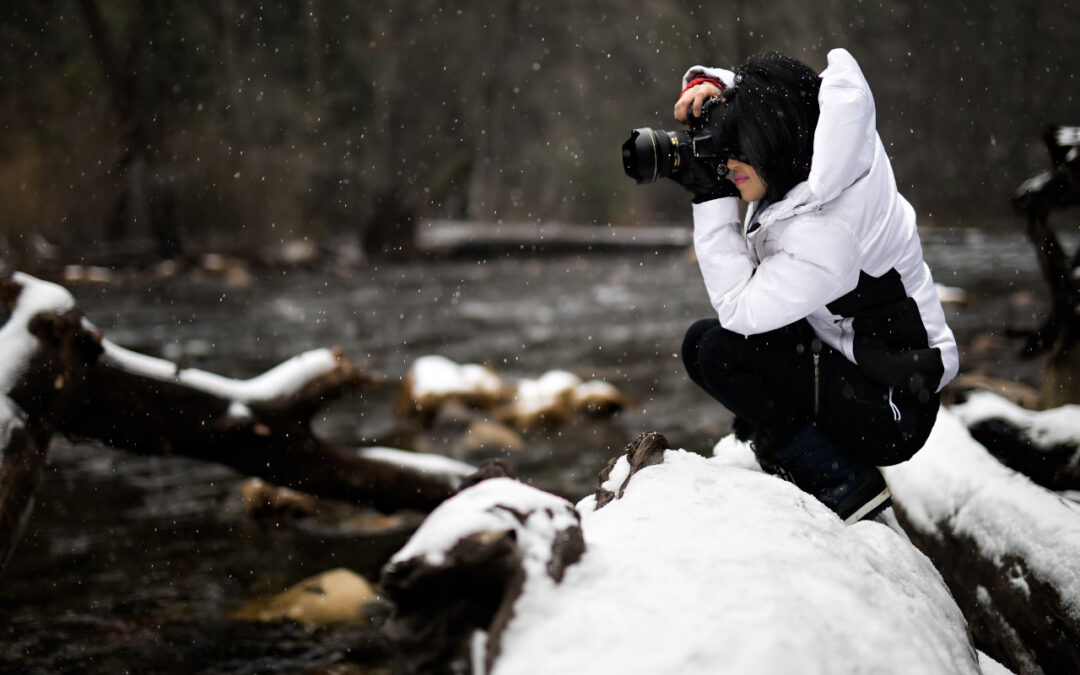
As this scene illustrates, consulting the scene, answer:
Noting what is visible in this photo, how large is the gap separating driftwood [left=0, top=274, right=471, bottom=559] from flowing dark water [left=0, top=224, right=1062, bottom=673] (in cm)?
37

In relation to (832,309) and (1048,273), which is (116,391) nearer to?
(832,309)

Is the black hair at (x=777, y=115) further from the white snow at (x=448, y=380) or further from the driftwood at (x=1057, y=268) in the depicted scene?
the white snow at (x=448, y=380)

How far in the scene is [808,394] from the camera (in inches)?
80.3

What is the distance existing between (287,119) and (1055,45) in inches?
584

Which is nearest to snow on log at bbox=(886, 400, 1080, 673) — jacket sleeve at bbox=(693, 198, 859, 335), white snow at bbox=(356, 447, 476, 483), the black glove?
jacket sleeve at bbox=(693, 198, 859, 335)

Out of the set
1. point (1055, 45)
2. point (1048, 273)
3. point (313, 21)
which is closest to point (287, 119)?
point (313, 21)

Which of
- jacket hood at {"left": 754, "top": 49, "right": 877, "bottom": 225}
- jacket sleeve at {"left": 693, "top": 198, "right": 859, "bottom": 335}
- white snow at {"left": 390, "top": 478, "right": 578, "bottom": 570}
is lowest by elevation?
white snow at {"left": 390, "top": 478, "right": 578, "bottom": 570}

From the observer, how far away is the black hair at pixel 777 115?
5.94 feet

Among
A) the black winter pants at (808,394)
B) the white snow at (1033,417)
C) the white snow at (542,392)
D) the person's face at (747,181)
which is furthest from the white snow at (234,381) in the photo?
the white snow at (542,392)

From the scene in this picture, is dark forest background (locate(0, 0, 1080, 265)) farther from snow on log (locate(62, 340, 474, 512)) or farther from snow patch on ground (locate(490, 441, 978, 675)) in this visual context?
snow patch on ground (locate(490, 441, 978, 675))

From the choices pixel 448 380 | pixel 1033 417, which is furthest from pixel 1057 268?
pixel 448 380

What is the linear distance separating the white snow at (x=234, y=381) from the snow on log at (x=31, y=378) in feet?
0.49

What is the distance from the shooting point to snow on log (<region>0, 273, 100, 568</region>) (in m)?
2.41

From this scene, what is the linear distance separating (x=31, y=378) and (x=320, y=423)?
3334mm
